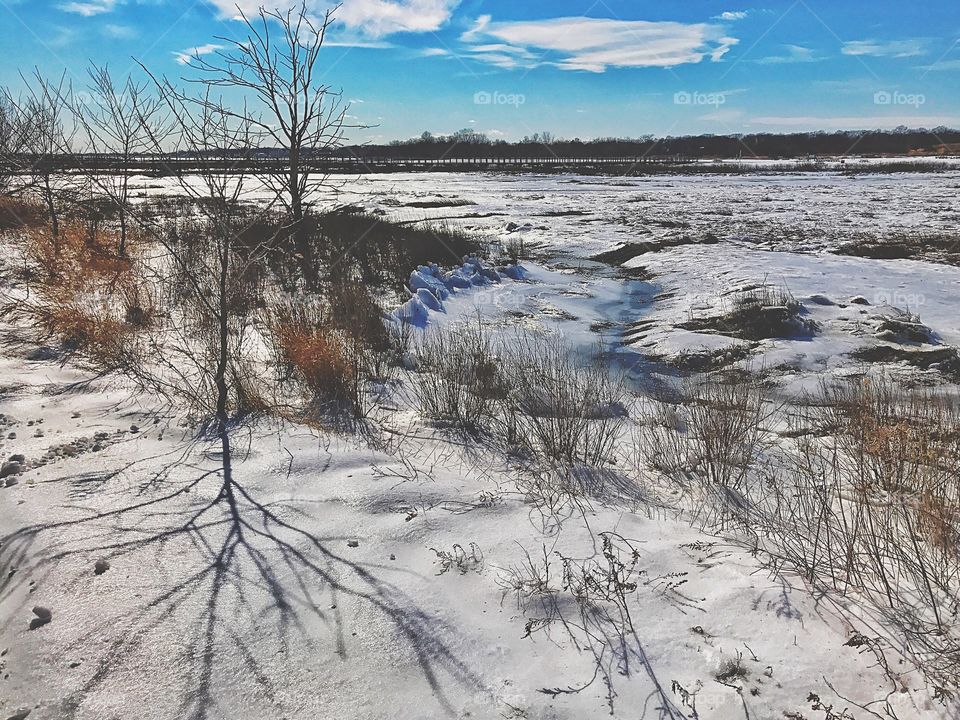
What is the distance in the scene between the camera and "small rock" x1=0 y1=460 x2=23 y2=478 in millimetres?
3330

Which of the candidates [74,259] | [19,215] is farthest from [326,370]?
[19,215]

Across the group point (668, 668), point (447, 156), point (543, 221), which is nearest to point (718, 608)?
point (668, 668)

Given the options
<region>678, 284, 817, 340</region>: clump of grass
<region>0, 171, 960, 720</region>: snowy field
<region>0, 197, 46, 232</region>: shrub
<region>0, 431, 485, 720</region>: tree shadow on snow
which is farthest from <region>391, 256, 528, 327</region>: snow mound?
<region>0, 197, 46, 232</region>: shrub

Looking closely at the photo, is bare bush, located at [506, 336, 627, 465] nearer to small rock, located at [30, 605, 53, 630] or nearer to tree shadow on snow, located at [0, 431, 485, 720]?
tree shadow on snow, located at [0, 431, 485, 720]

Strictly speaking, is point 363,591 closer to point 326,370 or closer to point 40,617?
point 40,617

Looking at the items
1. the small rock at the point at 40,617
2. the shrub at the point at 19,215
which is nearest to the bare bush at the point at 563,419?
the small rock at the point at 40,617

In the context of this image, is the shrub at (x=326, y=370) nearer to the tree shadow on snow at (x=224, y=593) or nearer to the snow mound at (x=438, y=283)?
the tree shadow on snow at (x=224, y=593)

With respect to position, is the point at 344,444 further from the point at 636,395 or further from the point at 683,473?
the point at 636,395

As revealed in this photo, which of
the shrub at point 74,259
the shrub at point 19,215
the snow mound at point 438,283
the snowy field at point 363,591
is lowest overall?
the snowy field at point 363,591

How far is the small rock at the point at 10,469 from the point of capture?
10.9 feet

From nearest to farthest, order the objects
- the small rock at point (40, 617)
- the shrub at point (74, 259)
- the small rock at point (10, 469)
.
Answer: the small rock at point (40, 617) → the small rock at point (10, 469) → the shrub at point (74, 259)

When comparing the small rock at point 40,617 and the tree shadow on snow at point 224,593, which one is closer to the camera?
the tree shadow on snow at point 224,593

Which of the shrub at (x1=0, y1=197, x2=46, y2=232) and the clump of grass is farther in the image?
the shrub at (x1=0, y1=197, x2=46, y2=232)

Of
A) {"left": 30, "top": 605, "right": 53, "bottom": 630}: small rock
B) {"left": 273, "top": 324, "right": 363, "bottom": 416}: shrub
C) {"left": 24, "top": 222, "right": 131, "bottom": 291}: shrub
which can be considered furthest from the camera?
{"left": 24, "top": 222, "right": 131, "bottom": 291}: shrub
